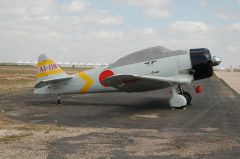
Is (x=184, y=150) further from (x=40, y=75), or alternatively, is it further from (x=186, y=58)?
(x=40, y=75)

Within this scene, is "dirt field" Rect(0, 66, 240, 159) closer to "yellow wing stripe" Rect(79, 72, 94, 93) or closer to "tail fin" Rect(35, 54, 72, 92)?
"yellow wing stripe" Rect(79, 72, 94, 93)

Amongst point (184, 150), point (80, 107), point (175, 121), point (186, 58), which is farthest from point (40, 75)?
point (184, 150)

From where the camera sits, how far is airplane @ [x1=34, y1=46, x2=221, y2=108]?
13.0 meters

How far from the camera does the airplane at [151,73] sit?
12977 millimetres

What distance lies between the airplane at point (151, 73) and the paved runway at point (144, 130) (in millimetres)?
956

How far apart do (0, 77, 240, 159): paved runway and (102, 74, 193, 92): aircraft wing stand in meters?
0.87

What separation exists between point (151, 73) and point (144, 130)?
539 cm

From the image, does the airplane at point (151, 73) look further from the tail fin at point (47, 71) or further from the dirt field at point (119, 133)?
the dirt field at point (119, 133)

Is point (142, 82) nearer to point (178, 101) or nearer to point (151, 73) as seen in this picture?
point (151, 73)

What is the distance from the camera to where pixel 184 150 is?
6.51m

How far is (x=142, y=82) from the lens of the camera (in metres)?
12.8

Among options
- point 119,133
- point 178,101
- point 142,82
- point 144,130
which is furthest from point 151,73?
point 119,133

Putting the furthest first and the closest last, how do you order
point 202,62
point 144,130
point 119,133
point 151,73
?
point 151,73 < point 202,62 < point 144,130 < point 119,133

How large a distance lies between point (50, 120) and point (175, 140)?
14.9 ft
